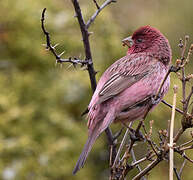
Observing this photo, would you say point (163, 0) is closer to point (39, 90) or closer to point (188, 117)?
point (39, 90)

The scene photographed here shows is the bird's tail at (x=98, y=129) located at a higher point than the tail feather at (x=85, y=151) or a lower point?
higher

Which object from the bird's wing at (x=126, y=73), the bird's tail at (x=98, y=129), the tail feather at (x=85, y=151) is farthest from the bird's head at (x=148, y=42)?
the tail feather at (x=85, y=151)

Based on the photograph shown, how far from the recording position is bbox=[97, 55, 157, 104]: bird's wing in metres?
4.27

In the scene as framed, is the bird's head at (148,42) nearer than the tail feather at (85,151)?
No

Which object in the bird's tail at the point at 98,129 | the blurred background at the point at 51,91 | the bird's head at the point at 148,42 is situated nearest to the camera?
the bird's tail at the point at 98,129

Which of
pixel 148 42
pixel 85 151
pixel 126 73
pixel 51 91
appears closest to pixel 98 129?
pixel 85 151

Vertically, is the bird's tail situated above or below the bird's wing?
below

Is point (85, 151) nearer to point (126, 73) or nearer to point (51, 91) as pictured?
point (126, 73)

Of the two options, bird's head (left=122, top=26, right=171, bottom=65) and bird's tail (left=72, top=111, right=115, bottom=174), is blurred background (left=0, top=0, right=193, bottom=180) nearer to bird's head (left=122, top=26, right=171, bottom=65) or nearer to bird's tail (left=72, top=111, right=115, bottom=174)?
bird's head (left=122, top=26, right=171, bottom=65)

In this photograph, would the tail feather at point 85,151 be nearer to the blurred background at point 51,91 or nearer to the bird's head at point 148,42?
the bird's head at point 148,42

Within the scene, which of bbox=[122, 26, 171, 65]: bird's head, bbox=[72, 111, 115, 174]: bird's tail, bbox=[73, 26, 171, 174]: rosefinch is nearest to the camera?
bbox=[72, 111, 115, 174]: bird's tail

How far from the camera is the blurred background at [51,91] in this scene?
19.4 feet

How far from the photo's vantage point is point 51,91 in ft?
21.1

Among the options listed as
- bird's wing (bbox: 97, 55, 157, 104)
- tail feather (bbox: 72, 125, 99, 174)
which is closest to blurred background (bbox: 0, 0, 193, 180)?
bird's wing (bbox: 97, 55, 157, 104)
